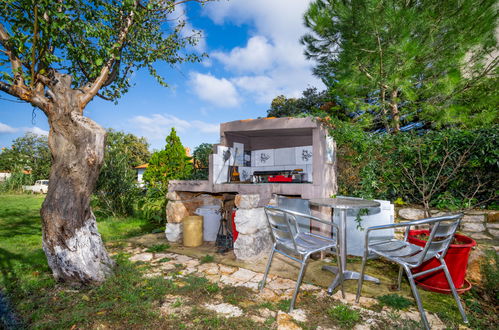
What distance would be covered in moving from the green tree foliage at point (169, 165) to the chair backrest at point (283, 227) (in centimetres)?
428

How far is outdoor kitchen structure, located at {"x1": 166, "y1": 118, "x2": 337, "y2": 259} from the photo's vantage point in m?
3.94

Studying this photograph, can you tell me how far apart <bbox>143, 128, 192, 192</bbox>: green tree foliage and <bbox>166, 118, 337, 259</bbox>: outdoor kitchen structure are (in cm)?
144

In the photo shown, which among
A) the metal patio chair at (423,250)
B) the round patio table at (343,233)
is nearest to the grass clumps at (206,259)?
the round patio table at (343,233)

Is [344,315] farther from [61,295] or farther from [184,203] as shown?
[184,203]

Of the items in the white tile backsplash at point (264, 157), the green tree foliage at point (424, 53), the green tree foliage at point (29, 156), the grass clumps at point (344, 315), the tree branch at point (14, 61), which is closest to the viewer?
the grass clumps at point (344, 315)

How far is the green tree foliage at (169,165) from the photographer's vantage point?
6.54 metres

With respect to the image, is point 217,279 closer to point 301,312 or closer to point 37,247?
point 301,312

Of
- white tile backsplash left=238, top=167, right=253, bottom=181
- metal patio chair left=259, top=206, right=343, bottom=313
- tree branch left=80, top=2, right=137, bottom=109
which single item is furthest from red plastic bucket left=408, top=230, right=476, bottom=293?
tree branch left=80, top=2, right=137, bottom=109

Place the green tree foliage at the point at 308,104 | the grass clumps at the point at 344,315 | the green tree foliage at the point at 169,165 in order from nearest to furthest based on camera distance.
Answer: the grass clumps at the point at 344,315 → the green tree foliage at the point at 169,165 → the green tree foliage at the point at 308,104

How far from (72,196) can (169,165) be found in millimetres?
3520

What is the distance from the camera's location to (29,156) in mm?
21203

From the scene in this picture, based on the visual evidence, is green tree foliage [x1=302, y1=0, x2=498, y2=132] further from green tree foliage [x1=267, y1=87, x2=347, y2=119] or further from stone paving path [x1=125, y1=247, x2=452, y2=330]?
stone paving path [x1=125, y1=247, x2=452, y2=330]

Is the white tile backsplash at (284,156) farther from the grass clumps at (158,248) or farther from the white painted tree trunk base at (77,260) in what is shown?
the white painted tree trunk base at (77,260)

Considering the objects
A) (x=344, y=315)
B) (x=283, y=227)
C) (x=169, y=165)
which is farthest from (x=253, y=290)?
(x=169, y=165)
